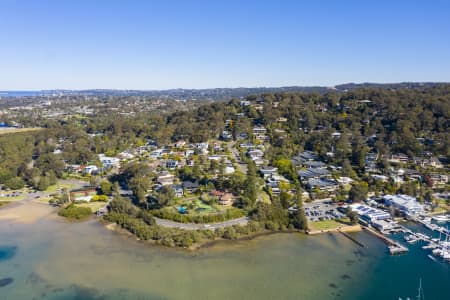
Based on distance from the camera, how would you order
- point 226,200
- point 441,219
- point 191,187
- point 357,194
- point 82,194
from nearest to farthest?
1. point 441,219
2. point 226,200
3. point 357,194
4. point 191,187
5. point 82,194

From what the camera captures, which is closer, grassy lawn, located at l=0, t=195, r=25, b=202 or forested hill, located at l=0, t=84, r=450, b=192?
grassy lawn, located at l=0, t=195, r=25, b=202

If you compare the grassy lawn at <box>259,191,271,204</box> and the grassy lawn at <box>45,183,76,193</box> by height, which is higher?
the grassy lawn at <box>259,191,271,204</box>

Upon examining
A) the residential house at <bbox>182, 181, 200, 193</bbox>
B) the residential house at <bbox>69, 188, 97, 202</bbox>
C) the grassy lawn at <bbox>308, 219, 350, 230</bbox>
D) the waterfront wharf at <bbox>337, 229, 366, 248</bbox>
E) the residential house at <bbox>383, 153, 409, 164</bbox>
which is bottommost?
the waterfront wharf at <bbox>337, 229, 366, 248</bbox>

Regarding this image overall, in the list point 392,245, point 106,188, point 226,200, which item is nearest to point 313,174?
point 226,200

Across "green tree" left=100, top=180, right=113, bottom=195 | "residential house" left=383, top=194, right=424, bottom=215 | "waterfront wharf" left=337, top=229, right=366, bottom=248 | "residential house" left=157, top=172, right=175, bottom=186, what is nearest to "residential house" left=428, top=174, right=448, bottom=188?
"residential house" left=383, top=194, right=424, bottom=215

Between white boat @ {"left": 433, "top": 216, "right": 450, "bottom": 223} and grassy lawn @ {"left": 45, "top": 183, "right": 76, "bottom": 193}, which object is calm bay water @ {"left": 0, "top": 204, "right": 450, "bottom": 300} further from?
grassy lawn @ {"left": 45, "top": 183, "right": 76, "bottom": 193}

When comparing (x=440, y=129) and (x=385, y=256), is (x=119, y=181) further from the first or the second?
(x=440, y=129)

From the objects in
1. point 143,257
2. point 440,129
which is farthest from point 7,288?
point 440,129

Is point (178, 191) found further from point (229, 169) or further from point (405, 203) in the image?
point (405, 203)
